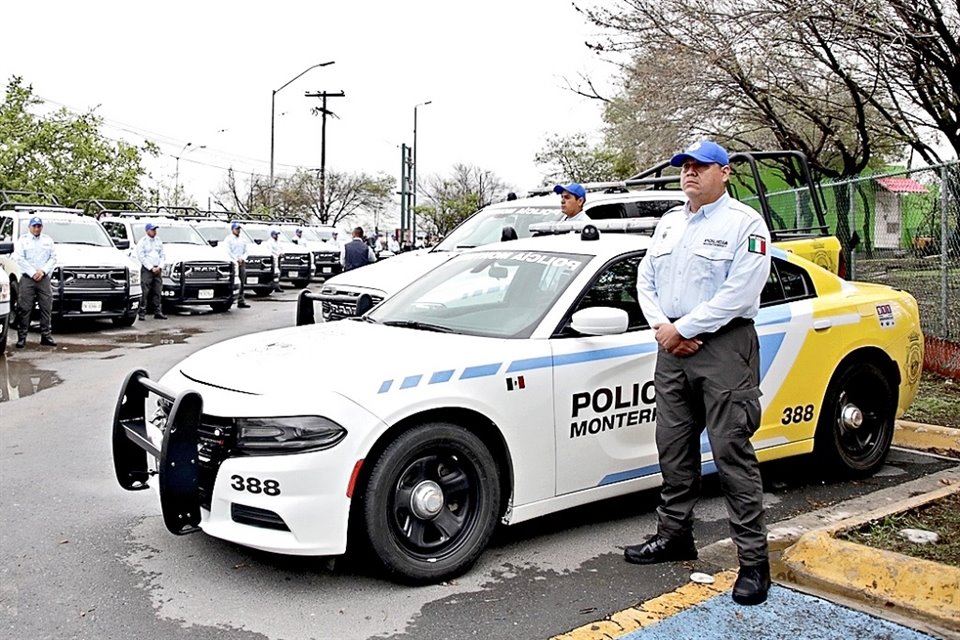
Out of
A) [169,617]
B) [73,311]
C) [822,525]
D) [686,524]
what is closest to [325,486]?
[169,617]

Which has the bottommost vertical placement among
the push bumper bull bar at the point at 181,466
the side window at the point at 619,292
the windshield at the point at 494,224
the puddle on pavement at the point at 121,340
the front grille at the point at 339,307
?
the puddle on pavement at the point at 121,340

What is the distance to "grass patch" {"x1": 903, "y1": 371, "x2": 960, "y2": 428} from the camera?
7.63 metres

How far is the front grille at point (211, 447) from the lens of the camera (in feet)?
13.7

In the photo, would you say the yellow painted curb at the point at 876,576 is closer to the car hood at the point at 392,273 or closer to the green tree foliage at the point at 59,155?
the car hood at the point at 392,273

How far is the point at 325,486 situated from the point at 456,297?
1.72 metres

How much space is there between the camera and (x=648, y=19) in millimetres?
15375

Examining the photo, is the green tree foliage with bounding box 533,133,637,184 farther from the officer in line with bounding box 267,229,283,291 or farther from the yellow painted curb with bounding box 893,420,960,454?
the yellow painted curb with bounding box 893,420,960,454

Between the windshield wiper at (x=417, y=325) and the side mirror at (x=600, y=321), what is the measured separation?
718 mm

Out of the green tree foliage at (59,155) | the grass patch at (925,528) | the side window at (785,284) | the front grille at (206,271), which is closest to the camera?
the grass patch at (925,528)

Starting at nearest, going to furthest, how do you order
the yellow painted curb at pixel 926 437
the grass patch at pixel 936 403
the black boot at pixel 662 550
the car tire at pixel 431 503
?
1. the car tire at pixel 431 503
2. the black boot at pixel 662 550
3. the yellow painted curb at pixel 926 437
4. the grass patch at pixel 936 403

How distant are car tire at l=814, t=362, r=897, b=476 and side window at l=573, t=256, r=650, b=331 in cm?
148

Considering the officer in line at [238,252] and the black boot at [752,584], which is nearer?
the black boot at [752,584]

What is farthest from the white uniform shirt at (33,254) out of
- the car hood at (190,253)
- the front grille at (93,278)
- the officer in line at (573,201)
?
the officer in line at (573,201)

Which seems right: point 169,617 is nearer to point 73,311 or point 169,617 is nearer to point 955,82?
point 73,311
